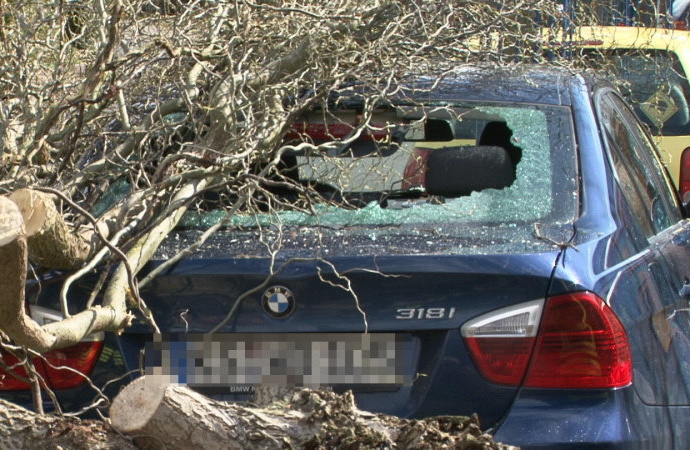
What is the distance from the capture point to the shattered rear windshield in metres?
3.27

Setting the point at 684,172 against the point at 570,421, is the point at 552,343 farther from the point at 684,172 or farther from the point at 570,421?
the point at 684,172

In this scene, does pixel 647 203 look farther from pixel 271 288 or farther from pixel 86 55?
pixel 86 55

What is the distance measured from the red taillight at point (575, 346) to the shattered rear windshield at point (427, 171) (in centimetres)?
36

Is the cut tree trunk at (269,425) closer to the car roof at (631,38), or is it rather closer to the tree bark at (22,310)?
the tree bark at (22,310)

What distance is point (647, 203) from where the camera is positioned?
12.8ft

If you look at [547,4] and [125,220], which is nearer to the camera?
[125,220]

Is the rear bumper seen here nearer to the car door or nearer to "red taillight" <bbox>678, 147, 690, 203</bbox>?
the car door

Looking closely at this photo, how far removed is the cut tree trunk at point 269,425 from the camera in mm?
2426

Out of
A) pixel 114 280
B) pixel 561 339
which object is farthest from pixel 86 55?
pixel 561 339

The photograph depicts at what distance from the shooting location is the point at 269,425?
96.7 inches

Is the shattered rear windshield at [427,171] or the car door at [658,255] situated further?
the shattered rear windshield at [427,171]

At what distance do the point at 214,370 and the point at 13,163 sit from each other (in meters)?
1.17

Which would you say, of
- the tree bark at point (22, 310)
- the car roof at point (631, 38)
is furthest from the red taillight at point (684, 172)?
the tree bark at point (22, 310)

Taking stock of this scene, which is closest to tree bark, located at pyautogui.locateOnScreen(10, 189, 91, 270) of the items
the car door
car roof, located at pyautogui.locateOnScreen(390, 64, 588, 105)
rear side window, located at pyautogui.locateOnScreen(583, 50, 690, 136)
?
car roof, located at pyautogui.locateOnScreen(390, 64, 588, 105)
